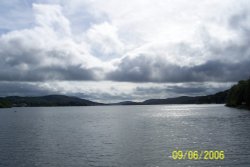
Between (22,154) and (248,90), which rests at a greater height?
(248,90)

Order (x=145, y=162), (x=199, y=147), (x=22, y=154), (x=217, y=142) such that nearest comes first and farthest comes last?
(x=145, y=162) < (x=22, y=154) < (x=199, y=147) < (x=217, y=142)

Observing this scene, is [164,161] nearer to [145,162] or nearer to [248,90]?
[145,162]

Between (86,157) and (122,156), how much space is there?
4.97 m

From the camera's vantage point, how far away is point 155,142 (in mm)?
51531

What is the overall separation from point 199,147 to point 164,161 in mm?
11512

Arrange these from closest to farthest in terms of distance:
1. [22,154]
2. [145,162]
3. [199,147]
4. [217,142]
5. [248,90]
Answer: [145,162]
[22,154]
[199,147]
[217,142]
[248,90]

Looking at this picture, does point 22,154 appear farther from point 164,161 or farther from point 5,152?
point 164,161

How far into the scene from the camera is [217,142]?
165 feet

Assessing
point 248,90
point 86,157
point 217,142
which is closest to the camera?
point 86,157

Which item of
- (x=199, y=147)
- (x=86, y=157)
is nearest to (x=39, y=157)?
(x=86, y=157)

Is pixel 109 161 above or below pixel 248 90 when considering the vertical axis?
below

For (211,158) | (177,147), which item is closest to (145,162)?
(211,158)

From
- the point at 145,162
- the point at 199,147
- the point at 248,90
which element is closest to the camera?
the point at 145,162

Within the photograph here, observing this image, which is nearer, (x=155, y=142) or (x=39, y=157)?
(x=39, y=157)
